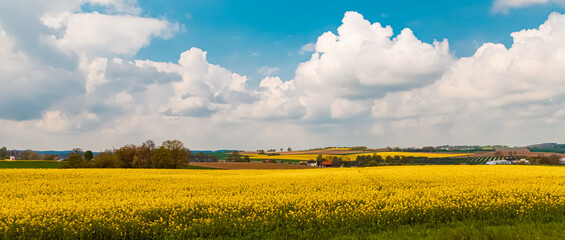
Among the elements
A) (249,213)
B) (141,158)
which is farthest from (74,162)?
(249,213)

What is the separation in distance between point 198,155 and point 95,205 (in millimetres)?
88172

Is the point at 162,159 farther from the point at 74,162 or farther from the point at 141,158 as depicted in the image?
the point at 74,162

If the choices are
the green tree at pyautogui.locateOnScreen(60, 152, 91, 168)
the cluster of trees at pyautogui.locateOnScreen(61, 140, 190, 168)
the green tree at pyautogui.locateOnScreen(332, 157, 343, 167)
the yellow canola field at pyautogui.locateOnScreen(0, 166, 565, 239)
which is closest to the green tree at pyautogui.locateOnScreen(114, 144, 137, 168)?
the cluster of trees at pyautogui.locateOnScreen(61, 140, 190, 168)

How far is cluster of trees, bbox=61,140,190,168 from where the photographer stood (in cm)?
5969

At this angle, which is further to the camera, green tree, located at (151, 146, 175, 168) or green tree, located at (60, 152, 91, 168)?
green tree, located at (151, 146, 175, 168)

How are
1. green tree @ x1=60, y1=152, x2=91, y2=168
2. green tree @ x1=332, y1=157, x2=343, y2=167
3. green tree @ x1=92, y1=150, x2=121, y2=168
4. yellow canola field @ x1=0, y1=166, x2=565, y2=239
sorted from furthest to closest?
green tree @ x1=332, y1=157, x2=343, y2=167 < green tree @ x1=92, y1=150, x2=121, y2=168 < green tree @ x1=60, y1=152, x2=91, y2=168 < yellow canola field @ x1=0, y1=166, x2=565, y2=239


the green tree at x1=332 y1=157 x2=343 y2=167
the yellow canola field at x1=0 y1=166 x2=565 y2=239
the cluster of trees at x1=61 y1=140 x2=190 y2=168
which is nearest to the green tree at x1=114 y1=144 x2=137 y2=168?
the cluster of trees at x1=61 y1=140 x2=190 y2=168

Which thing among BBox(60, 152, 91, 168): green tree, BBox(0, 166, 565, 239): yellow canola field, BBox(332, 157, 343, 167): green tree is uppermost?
BBox(60, 152, 91, 168): green tree

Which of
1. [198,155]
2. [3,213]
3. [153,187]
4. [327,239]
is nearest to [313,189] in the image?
[327,239]

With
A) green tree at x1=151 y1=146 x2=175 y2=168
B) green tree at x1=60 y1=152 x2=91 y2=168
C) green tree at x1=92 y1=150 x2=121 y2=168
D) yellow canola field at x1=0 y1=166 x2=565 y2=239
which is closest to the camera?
yellow canola field at x1=0 y1=166 x2=565 y2=239

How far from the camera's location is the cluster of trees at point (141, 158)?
2350 inches

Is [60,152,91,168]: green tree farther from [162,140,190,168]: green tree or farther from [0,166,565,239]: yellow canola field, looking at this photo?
[0,166,565,239]: yellow canola field

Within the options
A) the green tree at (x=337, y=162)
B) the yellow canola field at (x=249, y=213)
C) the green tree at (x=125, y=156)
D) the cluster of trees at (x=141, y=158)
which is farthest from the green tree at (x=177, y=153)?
the yellow canola field at (x=249, y=213)

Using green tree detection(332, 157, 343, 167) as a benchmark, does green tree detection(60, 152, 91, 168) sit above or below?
above
